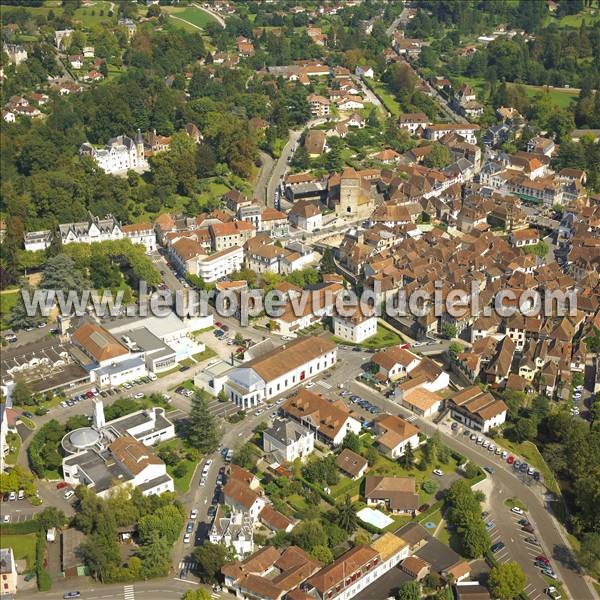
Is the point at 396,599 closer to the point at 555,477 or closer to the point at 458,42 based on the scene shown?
the point at 555,477

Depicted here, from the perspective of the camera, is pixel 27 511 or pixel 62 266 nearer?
pixel 27 511

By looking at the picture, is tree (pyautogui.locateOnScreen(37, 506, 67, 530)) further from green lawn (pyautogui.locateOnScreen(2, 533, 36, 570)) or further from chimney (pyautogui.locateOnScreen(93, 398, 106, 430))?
chimney (pyautogui.locateOnScreen(93, 398, 106, 430))

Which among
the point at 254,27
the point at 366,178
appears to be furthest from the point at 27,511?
the point at 254,27

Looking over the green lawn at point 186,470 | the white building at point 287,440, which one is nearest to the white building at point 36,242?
the green lawn at point 186,470

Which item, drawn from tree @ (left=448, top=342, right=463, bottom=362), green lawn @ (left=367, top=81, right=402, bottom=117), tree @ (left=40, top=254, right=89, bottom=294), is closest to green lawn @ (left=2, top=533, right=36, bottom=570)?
tree @ (left=40, top=254, right=89, bottom=294)

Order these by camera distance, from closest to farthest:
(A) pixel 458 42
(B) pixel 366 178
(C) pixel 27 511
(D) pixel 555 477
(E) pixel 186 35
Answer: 1. (C) pixel 27 511
2. (D) pixel 555 477
3. (B) pixel 366 178
4. (E) pixel 186 35
5. (A) pixel 458 42

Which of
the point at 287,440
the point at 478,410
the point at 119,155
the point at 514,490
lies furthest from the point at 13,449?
the point at 119,155

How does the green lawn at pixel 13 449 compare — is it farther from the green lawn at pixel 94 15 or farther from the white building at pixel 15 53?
the green lawn at pixel 94 15
